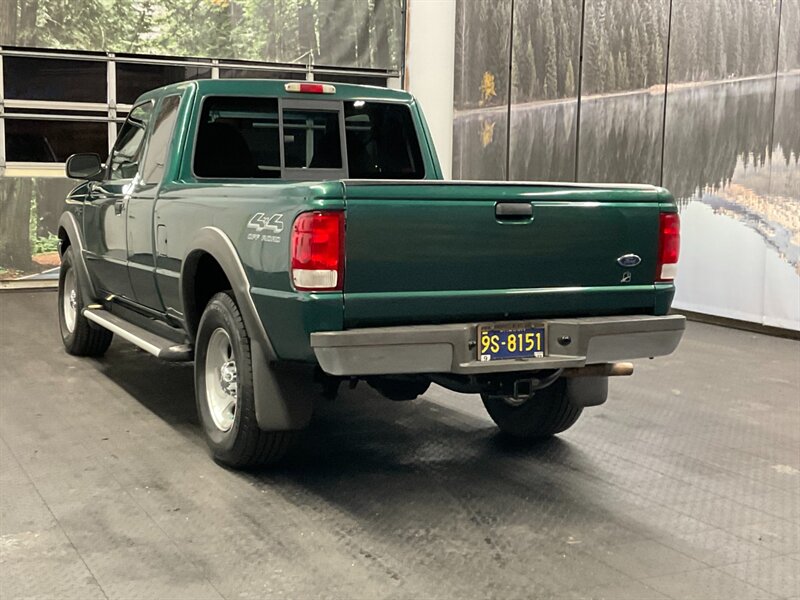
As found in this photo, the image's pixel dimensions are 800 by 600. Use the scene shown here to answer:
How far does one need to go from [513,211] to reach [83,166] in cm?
328

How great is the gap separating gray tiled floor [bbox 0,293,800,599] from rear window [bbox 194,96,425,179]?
1.39 metres

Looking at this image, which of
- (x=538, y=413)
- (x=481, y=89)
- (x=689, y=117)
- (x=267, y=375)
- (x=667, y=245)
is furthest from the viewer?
(x=481, y=89)

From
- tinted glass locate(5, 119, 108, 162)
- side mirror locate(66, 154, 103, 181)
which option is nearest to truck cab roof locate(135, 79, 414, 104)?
side mirror locate(66, 154, 103, 181)

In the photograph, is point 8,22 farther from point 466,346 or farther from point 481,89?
point 466,346

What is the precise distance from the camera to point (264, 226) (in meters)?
3.58

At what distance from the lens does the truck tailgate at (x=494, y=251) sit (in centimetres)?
338

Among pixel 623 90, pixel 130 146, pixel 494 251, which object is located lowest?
pixel 494 251

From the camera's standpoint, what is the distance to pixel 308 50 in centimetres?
1245

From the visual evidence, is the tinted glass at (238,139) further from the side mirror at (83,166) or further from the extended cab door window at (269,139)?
the side mirror at (83,166)

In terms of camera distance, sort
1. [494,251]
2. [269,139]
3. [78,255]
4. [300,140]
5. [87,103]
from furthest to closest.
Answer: [87,103]
[78,255]
[300,140]
[269,139]
[494,251]

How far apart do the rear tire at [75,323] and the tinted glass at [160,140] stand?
1482mm

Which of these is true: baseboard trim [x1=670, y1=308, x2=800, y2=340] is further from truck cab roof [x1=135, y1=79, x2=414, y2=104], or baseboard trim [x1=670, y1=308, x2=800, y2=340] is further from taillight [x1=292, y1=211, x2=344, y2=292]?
taillight [x1=292, y1=211, x2=344, y2=292]

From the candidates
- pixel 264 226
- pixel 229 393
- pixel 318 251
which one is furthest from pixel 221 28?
pixel 318 251

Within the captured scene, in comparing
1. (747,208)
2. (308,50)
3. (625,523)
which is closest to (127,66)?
(308,50)
